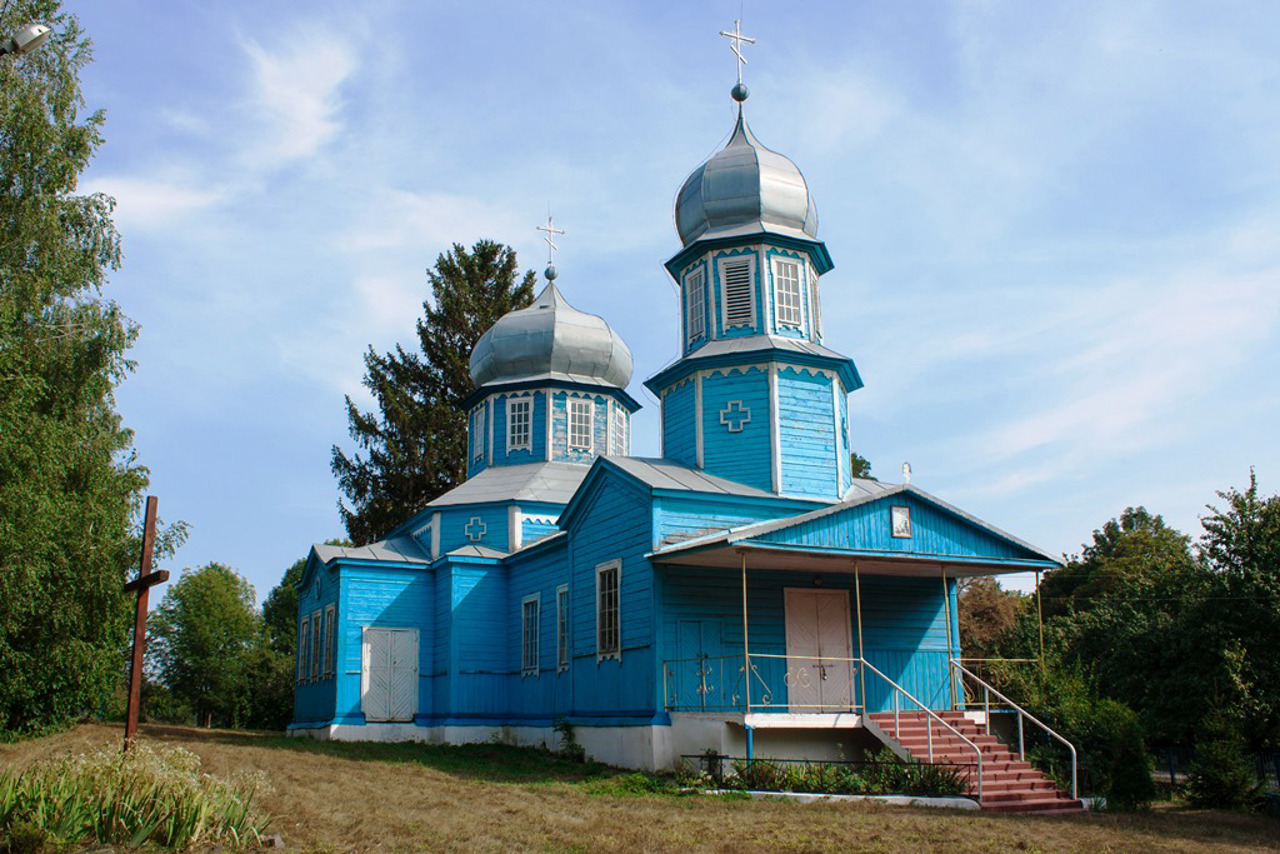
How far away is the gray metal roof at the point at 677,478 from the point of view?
1723 cm

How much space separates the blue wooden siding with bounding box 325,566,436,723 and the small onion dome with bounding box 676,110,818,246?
9452 millimetres

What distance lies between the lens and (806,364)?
1931 centimetres

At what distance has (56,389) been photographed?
61.5 feet

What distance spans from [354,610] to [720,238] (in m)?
10.9

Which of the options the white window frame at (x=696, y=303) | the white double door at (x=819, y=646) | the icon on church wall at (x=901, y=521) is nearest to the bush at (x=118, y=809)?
the icon on church wall at (x=901, y=521)

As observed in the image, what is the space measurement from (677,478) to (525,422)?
378 inches

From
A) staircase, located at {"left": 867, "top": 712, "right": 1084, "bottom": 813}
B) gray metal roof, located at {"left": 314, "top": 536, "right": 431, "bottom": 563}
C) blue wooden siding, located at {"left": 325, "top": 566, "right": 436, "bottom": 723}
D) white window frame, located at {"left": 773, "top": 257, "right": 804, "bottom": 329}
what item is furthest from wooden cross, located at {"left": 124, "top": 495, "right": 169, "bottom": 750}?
gray metal roof, located at {"left": 314, "top": 536, "right": 431, "bottom": 563}

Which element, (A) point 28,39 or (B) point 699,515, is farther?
(B) point 699,515

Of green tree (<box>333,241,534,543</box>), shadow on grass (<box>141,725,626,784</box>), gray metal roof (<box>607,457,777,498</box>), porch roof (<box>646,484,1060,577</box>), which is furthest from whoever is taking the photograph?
green tree (<box>333,241,534,543</box>)

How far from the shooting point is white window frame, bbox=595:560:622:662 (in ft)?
57.9

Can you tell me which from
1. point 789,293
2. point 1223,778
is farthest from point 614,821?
point 789,293

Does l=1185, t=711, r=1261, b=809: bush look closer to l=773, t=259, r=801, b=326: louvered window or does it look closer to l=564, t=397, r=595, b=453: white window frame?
l=773, t=259, r=801, b=326: louvered window

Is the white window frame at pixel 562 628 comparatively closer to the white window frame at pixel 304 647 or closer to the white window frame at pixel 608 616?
the white window frame at pixel 608 616

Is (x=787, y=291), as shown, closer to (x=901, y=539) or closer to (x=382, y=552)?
(x=901, y=539)
